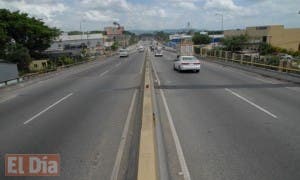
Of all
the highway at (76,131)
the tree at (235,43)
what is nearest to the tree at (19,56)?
the highway at (76,131)

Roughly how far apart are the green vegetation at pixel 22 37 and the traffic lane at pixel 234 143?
42.9m

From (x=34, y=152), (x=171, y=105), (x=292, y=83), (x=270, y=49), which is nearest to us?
(x=34, y=152)

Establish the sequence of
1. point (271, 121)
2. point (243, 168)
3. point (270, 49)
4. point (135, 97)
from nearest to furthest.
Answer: point (243, 168), point (271, 121), point (135, 97), point (270, 49)

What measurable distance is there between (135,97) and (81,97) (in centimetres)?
267

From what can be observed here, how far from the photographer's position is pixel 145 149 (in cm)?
675

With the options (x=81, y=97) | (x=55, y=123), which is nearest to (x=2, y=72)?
(x=81, y=97)

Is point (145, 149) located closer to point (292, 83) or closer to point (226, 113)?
point (226, 113)

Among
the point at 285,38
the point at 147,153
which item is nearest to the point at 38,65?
the point at 147,153

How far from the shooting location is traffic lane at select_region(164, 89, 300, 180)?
5984 millimetres

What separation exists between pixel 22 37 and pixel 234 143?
180 feet

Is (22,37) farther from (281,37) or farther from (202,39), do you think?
(202,39)

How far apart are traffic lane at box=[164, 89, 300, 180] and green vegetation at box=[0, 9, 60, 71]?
42.9 meters

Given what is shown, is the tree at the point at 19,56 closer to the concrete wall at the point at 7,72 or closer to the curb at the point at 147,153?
the concrete wall at the point at 7,72

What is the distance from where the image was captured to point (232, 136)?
321 inches
